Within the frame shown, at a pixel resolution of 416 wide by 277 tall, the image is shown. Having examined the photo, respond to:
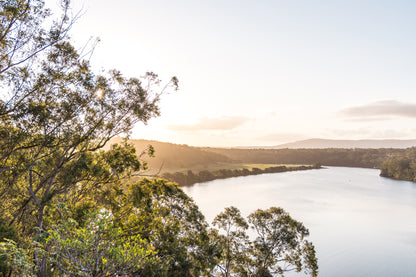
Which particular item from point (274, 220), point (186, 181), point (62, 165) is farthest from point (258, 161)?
point (62, 165)

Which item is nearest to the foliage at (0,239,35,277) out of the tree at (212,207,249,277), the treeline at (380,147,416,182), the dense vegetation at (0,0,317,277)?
the dense vegetation at (0,0,317,277)

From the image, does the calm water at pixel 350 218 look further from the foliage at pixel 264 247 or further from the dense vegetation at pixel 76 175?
the dense vegetation at pixel 76 175

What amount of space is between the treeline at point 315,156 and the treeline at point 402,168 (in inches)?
1628

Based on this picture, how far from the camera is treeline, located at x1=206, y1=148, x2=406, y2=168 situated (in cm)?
14188

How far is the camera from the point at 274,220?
17250mm

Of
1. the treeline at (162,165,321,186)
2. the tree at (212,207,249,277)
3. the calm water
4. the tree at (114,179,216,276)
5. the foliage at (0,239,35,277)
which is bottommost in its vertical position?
the calm water

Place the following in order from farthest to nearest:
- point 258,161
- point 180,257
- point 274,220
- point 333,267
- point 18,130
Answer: point 258,161, point 333,267, point 274,220, point 180,257, point 18,130

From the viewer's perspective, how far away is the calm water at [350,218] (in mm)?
26703

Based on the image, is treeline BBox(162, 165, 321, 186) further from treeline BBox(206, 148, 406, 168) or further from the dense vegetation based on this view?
the dense vegetation

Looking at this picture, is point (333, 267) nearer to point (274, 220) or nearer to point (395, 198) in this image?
Result: point (274, 220)

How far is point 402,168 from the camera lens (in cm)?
9300

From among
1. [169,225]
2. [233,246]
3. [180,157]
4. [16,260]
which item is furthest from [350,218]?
[180,157]

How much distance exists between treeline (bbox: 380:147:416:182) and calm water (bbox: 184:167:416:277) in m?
17.7

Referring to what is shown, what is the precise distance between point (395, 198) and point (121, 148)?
71581 mm
